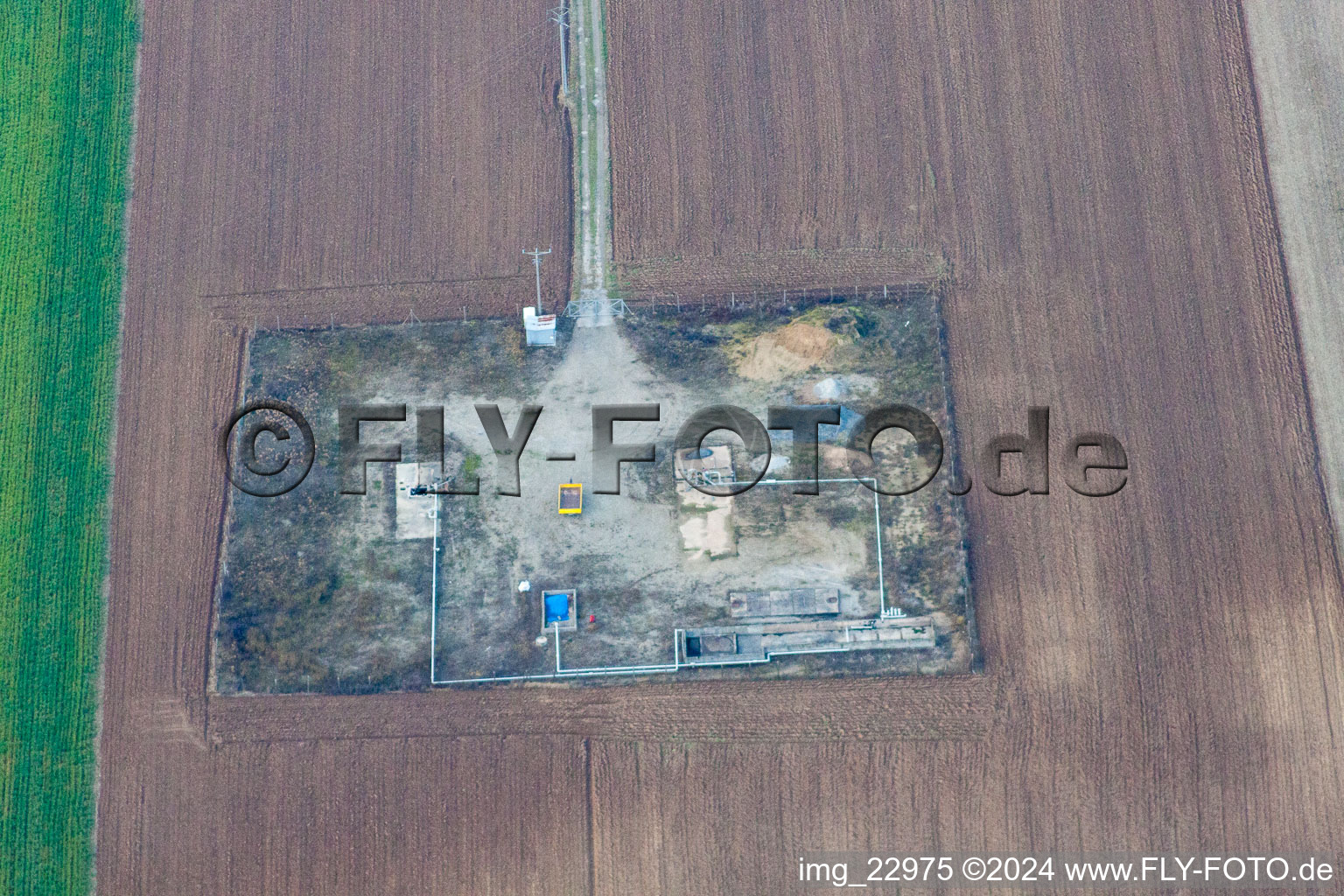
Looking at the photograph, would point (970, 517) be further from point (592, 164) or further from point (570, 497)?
point (592, 164)

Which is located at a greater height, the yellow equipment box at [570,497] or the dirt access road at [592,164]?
the dirt access road at [592,164]

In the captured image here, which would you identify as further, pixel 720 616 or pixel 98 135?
pixel 98 135

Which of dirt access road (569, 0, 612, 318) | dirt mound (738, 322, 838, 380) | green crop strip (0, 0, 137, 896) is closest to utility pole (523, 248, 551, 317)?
dirt access road (569, 0, 612, 318)

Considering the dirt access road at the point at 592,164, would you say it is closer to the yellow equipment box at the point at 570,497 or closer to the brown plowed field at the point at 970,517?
the brown plowed field at the point at 970,517

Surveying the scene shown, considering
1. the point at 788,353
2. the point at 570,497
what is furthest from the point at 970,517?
the point at 570,497

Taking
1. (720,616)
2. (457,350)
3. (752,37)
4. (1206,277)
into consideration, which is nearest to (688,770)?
(720,616)

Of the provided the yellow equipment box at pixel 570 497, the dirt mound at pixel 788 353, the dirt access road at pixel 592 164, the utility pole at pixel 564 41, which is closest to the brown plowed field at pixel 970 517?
the utility pole at pixel 564 41

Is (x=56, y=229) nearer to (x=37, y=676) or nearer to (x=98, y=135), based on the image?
(x=98, y=135)
